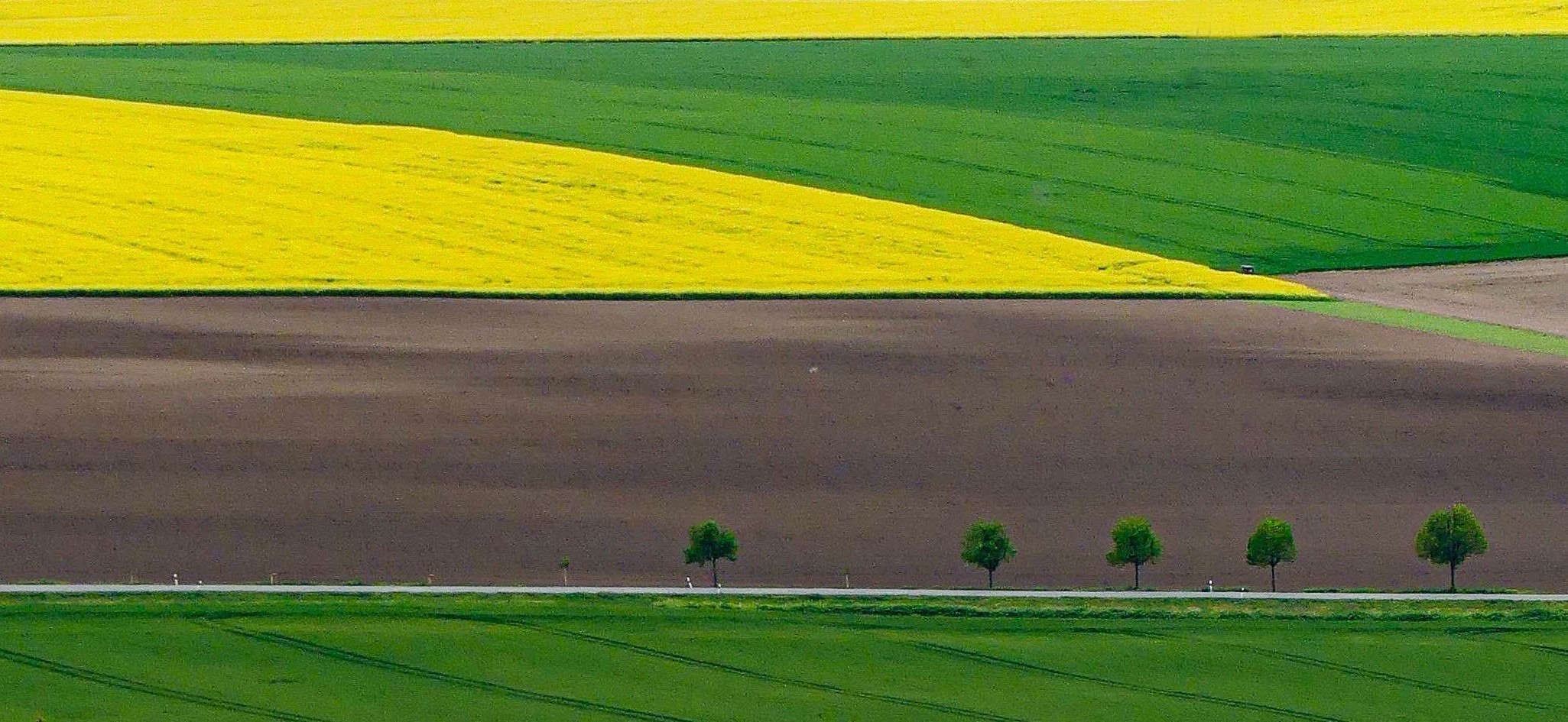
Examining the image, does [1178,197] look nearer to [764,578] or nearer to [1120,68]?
[1120,68]

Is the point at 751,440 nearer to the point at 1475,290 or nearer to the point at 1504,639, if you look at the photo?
the point at 1504,639

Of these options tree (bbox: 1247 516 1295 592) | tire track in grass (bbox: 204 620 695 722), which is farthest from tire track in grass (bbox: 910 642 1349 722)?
tire track in grass (bbox: 204 620 695 722)

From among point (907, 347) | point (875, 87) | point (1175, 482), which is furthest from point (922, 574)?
point (875, 87)

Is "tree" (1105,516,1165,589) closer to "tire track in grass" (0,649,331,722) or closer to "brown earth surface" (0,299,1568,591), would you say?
"brown earth surface" (0,299,1568,591)

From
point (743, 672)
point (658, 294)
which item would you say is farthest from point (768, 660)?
point (658, 294)

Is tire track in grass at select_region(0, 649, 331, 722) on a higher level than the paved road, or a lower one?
lower

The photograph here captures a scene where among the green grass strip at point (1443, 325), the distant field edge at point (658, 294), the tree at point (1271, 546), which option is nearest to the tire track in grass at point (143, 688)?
the tree at point (1271, 546)
